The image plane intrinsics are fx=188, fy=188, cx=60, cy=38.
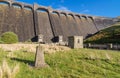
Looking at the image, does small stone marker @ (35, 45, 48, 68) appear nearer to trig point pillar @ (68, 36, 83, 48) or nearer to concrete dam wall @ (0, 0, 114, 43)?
trig point pillar @ (68, 36, 83, 48)

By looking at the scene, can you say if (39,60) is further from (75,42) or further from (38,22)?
(38,22)

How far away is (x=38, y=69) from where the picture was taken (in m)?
15.3

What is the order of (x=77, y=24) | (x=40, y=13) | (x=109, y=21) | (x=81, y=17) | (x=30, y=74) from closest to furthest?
(x=30, y=74), (x=40, y=13), (x=77, y=24), (x=81, y=17), (x=109, y=21)

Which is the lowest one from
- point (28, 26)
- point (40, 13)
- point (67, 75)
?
point (67, 75)

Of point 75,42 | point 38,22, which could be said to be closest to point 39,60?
point 75,42

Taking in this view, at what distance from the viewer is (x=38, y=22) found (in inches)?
2672

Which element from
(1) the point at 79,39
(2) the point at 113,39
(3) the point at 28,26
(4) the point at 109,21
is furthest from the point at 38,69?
(4) the point at 109,21

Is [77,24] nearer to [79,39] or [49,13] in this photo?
[49,13]

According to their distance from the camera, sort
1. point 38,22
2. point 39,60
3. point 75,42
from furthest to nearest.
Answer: point 38,22 < point 75,42 < point 39,60

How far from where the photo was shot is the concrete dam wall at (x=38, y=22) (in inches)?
2375

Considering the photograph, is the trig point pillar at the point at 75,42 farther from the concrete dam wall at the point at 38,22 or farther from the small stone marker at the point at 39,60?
the concrete dam wall at the point at 38,22

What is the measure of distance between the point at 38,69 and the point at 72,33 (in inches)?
2408

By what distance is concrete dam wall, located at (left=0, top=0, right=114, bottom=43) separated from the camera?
60.3m

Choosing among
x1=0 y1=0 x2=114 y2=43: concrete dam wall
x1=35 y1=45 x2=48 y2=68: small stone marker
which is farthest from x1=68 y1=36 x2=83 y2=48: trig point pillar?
x1=0 y1=0 x2=114 y2=43: concrete dam wall
